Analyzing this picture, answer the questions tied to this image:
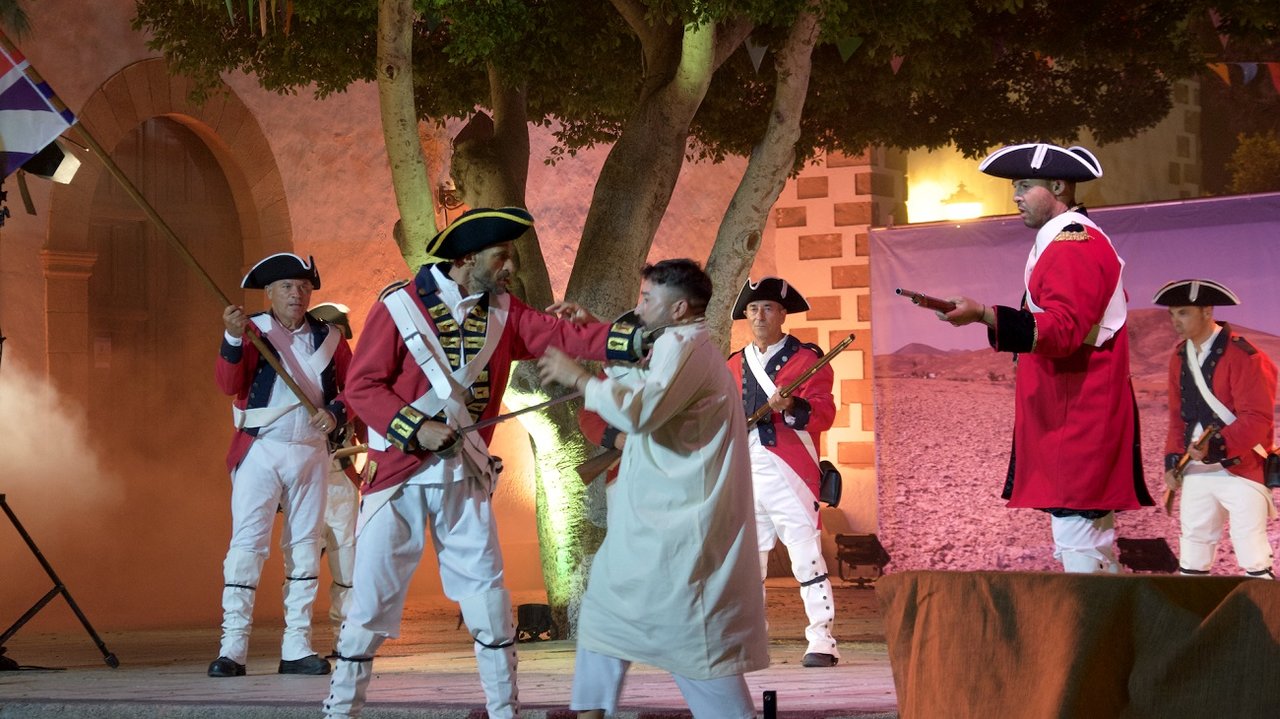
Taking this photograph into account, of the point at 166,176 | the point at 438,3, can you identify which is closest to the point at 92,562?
the point at 166,176

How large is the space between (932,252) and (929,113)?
3.89 ft

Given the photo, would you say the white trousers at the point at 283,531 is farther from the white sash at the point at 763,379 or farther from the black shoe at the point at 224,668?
the white sash at the point at 763,379

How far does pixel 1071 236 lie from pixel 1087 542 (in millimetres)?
974

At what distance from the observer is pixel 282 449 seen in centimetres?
793

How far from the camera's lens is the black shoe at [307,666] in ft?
25.7

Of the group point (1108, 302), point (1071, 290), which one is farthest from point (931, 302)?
point (1108, 302)

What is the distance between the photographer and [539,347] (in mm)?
5676

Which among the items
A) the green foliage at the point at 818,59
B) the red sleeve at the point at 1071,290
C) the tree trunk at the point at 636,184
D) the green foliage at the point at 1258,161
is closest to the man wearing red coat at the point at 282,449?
the green foliage at the point at 818,59

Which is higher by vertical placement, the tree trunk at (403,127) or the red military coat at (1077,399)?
the tree trunk at (403,127)

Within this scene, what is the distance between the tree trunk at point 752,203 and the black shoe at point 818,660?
2.44 m

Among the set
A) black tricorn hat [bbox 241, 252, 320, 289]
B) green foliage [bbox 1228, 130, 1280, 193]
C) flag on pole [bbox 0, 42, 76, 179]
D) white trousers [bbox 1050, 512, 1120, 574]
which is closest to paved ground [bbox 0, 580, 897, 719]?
white trousers [bbox 1050, 512, 1120, 574]

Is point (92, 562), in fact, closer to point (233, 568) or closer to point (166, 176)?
point (166, 176)

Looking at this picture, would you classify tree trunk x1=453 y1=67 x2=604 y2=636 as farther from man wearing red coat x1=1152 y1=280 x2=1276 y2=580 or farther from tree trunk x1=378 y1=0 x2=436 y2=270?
man wearing red coat x1=1152 y1=280 x2=1276 y2=580

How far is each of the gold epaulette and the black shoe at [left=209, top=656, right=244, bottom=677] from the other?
4.82 metres
